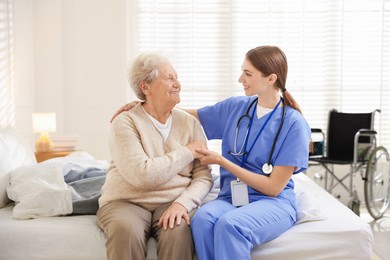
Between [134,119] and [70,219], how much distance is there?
1.56 feet

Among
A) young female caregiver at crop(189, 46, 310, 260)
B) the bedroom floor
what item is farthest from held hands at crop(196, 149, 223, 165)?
the bedroom floor

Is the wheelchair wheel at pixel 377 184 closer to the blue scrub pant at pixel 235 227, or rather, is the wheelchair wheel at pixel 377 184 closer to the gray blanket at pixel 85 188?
the gray blanket at pixel 85 188

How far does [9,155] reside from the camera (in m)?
2.90

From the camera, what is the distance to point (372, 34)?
18.6 feet

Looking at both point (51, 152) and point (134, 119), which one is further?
point (51, 152)

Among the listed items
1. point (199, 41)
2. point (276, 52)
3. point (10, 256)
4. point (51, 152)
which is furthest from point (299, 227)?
point (199, 41)

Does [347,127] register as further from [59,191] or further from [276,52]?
[59,191]

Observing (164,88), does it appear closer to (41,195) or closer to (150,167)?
(150,167)

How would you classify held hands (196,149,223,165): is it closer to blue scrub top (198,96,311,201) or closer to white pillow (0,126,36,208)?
blue scrub top (198,96,311,201)

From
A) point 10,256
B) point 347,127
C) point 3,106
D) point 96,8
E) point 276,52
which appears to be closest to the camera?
point 10,256

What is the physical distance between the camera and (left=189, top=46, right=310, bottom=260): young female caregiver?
209 centimetres

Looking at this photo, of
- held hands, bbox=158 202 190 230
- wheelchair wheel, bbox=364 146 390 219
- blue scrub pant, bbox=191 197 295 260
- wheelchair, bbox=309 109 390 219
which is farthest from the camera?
wheelchair, bbox=309 109 390 219

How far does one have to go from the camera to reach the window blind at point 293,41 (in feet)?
18.6

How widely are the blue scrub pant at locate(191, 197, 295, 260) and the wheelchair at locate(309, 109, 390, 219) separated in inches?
99.9
